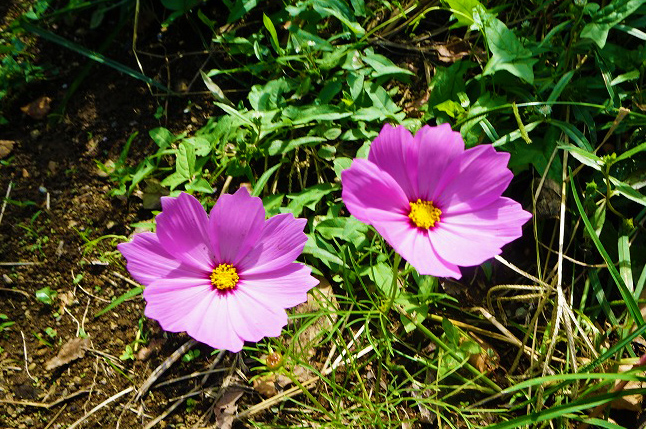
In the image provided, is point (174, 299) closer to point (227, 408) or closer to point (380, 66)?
point (227, 408)

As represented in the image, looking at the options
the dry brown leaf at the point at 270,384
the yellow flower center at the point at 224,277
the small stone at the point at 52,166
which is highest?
the small stone at the point at 52,166

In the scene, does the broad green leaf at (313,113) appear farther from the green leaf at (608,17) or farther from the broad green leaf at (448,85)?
the green leaf at (608,17)

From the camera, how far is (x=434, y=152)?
143cm

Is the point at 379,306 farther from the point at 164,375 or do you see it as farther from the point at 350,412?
the point at 164,375

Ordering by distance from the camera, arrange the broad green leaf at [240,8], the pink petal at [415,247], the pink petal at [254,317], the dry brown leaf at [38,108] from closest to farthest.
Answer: the pink petal at [415,247], the pink petal at [254,317], the broad green leaf at [240,8], the dry brown leaf at [38,108]

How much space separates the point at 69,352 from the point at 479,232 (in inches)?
49.8

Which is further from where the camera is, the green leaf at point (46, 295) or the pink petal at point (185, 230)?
the green leaf at point (46, 295)

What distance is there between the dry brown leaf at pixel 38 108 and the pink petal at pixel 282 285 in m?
1.08

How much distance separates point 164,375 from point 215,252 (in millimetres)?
543

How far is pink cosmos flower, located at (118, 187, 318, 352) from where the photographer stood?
1.39 m

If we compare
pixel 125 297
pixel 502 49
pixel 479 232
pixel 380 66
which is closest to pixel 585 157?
pixel 502 49

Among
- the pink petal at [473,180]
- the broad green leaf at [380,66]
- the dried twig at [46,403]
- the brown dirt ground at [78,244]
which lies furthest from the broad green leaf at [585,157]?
the dried twig at [46,403]

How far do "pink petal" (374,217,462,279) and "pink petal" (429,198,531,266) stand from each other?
0.08ft

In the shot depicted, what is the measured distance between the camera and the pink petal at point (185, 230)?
1405 mm
